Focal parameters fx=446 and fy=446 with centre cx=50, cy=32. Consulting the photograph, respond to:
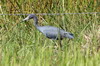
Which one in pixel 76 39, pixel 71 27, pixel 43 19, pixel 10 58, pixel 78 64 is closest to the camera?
pixel 78 64

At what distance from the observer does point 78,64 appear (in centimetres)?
395

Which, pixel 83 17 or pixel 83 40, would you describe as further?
pixel 83 17

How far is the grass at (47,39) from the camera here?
4191 millimetres

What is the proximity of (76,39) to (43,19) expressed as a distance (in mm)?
1565

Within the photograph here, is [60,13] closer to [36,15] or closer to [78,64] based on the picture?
[36,15]

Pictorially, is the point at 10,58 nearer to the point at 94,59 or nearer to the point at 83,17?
the point at 94,59

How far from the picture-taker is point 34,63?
13.2ft

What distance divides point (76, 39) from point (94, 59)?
112 cm

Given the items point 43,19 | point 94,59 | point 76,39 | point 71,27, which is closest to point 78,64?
point 94,59

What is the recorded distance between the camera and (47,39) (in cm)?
585

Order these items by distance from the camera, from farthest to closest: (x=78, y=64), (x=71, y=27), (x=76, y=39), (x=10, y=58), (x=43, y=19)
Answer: (x=43, y=19), (x=71, y=27), (x=76, y=39), (x=10, y=58), (x=78, y=64)

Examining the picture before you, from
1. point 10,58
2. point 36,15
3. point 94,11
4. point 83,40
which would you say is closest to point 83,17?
point 94,11

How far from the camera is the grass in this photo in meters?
4.19

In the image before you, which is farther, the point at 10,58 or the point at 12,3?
the point at 12,3
